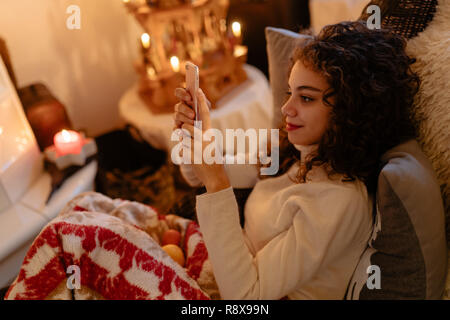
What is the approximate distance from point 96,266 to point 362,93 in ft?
1.97

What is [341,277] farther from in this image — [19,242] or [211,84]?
[211,84]

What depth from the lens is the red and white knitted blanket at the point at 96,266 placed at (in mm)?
693

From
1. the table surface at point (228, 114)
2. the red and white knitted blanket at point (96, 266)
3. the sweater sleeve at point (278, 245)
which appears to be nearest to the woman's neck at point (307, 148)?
the sweater sleeve at point (278, 245)

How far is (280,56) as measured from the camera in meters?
0.94

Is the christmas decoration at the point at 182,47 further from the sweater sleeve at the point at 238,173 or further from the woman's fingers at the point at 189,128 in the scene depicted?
the woman's fingers at the point at 189,128

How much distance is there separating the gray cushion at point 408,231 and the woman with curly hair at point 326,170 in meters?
0.05

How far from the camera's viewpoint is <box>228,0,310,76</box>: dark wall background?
6.44 feet

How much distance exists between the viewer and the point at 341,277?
736mm

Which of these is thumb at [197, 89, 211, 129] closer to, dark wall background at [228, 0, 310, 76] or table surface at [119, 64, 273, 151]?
table surface at [119, 64, 273, 151]

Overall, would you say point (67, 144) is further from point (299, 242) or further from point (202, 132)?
point (299, 242)

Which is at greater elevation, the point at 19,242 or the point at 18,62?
the point at 18,62

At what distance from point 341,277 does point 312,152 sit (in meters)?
0.26

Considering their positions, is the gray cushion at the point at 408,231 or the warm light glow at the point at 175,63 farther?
the warm light glow at the point at 175,63
